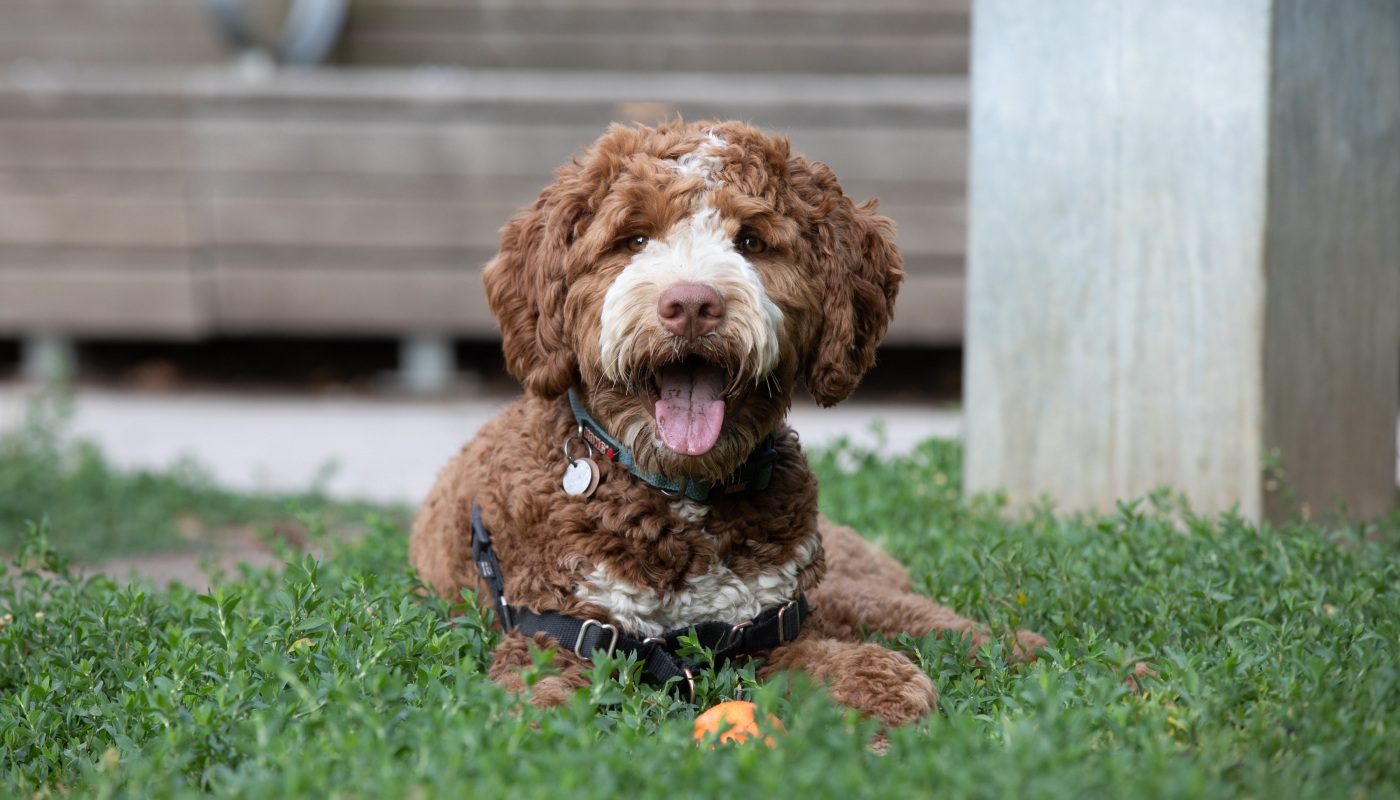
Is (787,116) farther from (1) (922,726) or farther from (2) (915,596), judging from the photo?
(1) (922,726)

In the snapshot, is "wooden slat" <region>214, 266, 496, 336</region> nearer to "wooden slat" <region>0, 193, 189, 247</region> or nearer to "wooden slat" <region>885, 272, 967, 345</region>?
"wooden slat" <region>0, 193, 189, 247</region>

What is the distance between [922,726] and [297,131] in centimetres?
719

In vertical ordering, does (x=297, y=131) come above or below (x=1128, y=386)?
above

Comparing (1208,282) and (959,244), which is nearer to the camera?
(1208,282)

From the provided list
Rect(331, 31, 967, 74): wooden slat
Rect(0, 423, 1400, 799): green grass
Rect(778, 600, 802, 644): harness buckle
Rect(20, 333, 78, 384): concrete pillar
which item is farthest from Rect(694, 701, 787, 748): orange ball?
Rect(20, 333, 78, 384): concrete pillar

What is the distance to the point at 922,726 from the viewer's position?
275 centimetres

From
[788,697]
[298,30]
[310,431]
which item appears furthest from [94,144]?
[788,697]

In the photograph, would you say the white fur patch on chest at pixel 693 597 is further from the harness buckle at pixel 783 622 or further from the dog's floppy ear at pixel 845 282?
the dog's floppy ear at pixel 845 282

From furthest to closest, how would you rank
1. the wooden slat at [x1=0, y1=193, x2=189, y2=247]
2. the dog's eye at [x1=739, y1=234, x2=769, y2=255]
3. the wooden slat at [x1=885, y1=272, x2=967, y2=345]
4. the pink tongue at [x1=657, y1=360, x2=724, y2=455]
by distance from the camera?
the wooden slat at [x1=0, y1=193, x2=189, y2=247]
the wooden slat at [x1=885, y1=272, x2=967, y2=345]
the dog's eye at [x1=739, y1=234, x2=769, y2=255]
the pink tongue at [x1=657, y1=360, x2=724, y2=455]

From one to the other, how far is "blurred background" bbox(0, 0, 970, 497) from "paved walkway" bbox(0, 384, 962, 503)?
0.04m

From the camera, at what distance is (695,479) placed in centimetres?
301

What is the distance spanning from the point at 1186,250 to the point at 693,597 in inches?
95.7

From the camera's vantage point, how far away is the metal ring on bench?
883 centimetres

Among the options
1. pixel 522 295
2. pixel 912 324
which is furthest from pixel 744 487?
pixel 912 324
